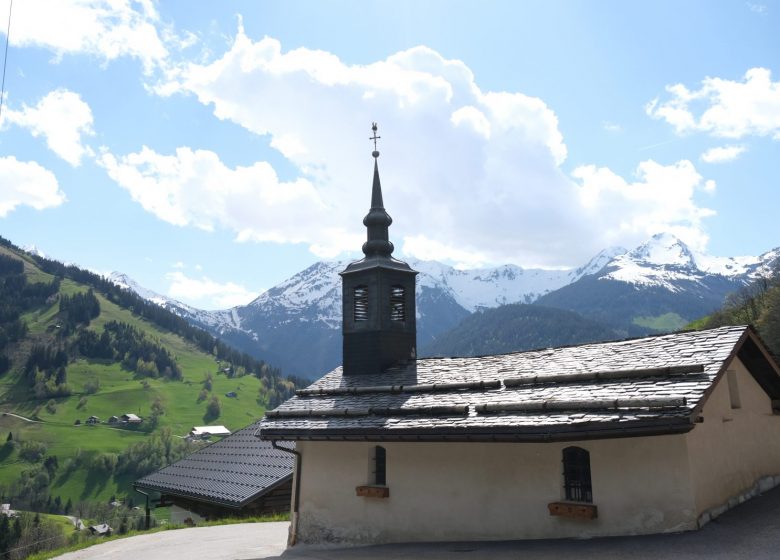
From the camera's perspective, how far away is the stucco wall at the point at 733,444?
11.2m

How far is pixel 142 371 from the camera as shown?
179625 mm

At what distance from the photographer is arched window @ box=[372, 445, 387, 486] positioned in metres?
15.4

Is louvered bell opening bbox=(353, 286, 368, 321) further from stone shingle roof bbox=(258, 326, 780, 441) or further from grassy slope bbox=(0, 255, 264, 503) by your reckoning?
grassy slope bbox=(0, 255, 264, 503)

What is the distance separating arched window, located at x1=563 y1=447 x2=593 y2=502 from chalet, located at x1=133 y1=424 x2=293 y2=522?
1350 centimetres

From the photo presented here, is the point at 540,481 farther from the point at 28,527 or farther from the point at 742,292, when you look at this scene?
the point at 742,292

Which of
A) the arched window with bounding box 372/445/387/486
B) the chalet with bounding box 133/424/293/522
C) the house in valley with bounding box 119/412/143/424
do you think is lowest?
the chalet with bounding box 133/424/293/522

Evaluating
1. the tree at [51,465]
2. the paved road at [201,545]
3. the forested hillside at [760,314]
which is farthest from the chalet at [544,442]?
the tree at [51,465]

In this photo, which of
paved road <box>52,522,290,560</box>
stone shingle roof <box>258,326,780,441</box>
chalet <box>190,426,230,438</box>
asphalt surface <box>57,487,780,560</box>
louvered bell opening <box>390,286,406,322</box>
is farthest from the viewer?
chalet <box>190,426,230,438</box>

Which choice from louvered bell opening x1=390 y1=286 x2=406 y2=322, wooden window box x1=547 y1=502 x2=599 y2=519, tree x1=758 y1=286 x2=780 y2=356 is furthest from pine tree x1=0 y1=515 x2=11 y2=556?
tree x1=758 y1=286 x2=780 y2=356

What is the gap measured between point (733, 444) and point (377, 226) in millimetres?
13344

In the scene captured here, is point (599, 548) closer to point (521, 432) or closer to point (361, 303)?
point (521, 432)

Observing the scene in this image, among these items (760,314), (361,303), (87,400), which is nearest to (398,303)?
(361,303)

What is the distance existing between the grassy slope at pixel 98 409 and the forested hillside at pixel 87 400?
0.30m

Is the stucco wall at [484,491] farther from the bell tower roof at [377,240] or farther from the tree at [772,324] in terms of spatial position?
the tree at [772,324]
